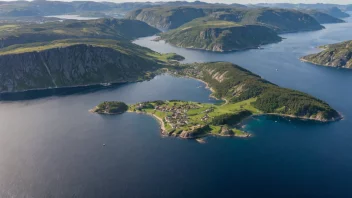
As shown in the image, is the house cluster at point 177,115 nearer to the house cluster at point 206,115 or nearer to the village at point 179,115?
the village at point 179,115

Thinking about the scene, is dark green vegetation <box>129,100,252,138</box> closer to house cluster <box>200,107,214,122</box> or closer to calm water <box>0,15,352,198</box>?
house cluster <box>200,107,214,122</box>

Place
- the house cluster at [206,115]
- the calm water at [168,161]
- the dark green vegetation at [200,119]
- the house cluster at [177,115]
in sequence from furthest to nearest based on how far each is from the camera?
1. the house cluster at [206,115]
2. the house cluster at [177,115]
3. the dark green vegetation at [200,119]
4. the calm water at [168,161]

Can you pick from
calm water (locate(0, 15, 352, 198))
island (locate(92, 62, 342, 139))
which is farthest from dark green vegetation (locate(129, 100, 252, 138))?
calm water (locate(0, 15, 352, 198))

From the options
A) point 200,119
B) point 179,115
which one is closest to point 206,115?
point 200,119

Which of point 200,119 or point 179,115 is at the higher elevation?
point 200,119

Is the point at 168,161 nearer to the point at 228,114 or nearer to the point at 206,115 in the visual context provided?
the point at 206,115

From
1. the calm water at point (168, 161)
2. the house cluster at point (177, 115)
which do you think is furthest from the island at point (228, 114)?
the calm water at point (168, 161)

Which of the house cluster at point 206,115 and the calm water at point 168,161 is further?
the house cluster at point 206,115

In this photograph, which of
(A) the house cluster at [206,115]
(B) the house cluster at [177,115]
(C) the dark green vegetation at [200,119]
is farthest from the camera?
(A) the house cluster at [206,115]

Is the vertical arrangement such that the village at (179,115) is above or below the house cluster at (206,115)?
below

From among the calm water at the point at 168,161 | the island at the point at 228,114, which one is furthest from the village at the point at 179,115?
the calm water at the point at 168,161

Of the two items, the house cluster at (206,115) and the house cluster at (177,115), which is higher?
the house cluster at (206,115)

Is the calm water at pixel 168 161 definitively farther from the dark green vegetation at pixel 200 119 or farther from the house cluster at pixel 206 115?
the house cluster at pixel 206 115
